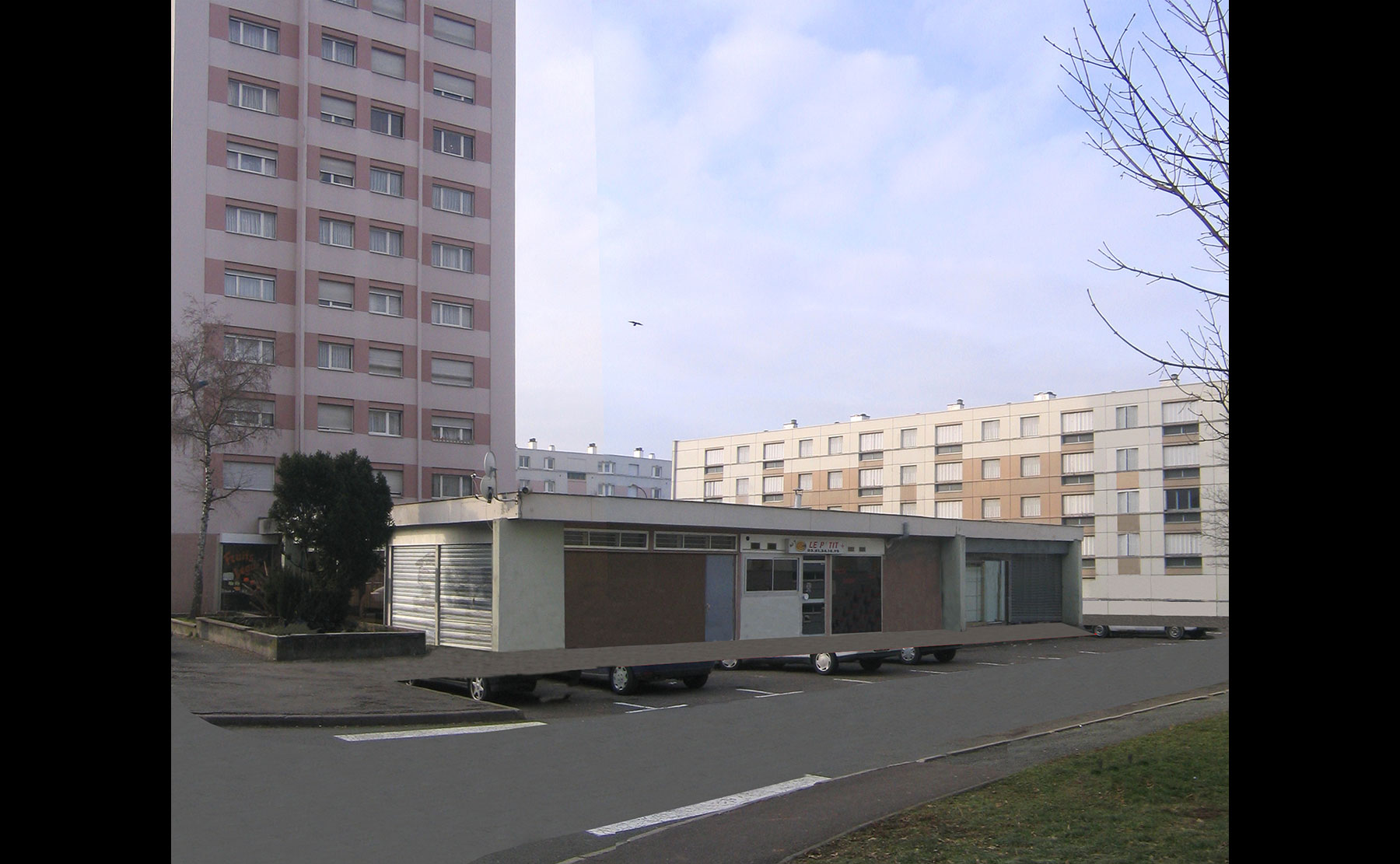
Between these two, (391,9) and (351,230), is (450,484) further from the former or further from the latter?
(391,9)

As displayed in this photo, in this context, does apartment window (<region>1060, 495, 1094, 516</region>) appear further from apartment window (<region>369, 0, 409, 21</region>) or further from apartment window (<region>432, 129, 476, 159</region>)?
apartment window (<region>369, 0, 409, 21</region>)

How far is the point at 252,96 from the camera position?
128ft

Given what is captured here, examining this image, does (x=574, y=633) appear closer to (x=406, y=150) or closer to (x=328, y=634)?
(x=328, y=634)

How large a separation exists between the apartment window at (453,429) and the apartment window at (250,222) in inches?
358

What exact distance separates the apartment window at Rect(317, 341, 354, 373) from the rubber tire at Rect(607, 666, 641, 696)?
2511 cm

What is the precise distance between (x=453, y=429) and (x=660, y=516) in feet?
62.0

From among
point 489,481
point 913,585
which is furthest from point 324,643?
point 913,585

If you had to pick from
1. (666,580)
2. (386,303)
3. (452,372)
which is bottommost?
(666,580)

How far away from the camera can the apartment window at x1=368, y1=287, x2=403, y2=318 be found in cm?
4103

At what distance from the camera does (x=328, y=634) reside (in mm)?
20609

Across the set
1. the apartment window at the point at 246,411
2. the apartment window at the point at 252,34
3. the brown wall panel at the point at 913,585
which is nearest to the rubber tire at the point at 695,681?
the brown wall panel at the point at 913,585

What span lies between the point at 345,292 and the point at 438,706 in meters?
27.9

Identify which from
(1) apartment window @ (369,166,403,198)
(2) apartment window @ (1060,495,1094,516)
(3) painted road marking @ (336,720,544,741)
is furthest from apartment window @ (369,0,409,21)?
(2) apartment window @ (1060,495,1094,516)
